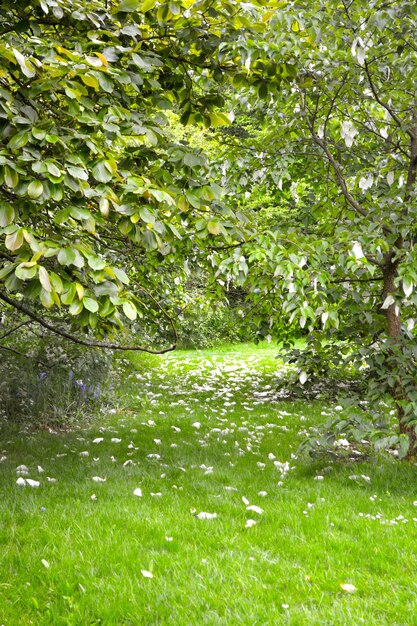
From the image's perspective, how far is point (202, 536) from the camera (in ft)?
11.2

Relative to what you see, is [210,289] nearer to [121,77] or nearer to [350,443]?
[350,443]

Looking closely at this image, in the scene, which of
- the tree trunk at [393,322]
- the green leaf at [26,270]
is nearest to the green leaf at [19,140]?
the green leaf at [26,270]

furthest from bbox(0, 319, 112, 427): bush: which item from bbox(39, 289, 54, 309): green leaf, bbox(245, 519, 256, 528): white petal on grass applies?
bbox(39, 289, 54, 309): green leaf

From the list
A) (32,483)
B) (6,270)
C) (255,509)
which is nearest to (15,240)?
(6,270)

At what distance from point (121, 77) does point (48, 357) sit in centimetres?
573

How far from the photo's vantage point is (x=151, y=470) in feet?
16.2

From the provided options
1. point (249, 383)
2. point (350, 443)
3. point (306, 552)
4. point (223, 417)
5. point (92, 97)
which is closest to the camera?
point (92, 97)

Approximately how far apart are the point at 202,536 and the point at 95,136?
2.47 metres

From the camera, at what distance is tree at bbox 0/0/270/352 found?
2.29 m

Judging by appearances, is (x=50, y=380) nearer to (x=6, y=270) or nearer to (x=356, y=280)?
(x=356, y=280)

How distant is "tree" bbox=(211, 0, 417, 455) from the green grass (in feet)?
2.83

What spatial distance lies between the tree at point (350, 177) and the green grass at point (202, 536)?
0.86 m

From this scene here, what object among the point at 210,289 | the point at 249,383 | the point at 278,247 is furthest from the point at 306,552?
the point at 249,383

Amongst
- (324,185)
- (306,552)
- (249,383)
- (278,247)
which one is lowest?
(249,383)
